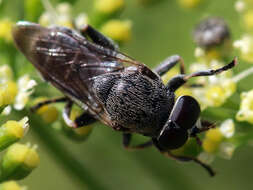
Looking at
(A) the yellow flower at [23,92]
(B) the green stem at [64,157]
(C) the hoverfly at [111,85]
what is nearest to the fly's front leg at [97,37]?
(C) the hoverfly at [111,85]

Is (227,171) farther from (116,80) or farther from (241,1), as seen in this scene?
(116,80)

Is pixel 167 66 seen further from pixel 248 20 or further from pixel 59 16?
pixel 59 16

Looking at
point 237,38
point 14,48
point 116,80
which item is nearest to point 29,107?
point 14,48

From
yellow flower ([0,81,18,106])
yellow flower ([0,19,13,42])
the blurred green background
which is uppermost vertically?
yellow flower ([0,19,13,42])

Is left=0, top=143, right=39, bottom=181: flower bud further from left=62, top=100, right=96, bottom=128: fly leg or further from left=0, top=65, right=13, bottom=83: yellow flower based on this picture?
left=0, top=65, right=13, bottom=83: yellow flower

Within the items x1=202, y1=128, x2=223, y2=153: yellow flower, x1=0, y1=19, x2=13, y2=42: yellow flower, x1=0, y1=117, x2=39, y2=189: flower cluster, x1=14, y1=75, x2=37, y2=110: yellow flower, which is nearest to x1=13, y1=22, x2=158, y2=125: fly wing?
x1=14, y1=75, x2=37, y2=110: yellow flower

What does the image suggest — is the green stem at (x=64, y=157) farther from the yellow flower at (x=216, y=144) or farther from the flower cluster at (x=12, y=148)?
the yellow flower at (x=216, y=144)
